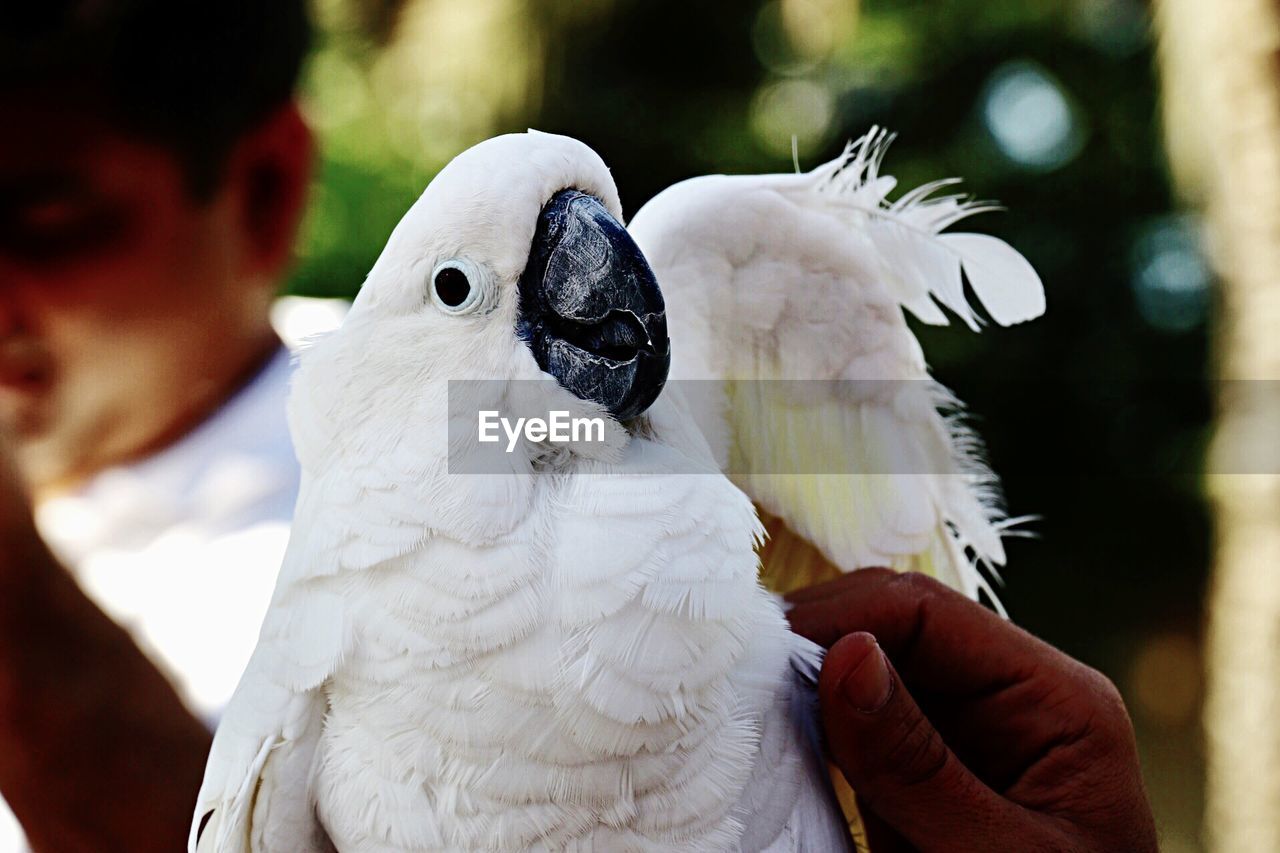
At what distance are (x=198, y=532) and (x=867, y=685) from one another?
3.81 ft

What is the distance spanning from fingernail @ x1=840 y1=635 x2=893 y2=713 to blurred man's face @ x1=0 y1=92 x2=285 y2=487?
1179mm

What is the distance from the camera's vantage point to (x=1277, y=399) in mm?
2152

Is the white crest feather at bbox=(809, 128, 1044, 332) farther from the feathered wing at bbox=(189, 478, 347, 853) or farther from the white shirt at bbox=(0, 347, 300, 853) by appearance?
the white shirt at bbox=(0, 347, 300, 853)

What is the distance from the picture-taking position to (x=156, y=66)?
144 cm

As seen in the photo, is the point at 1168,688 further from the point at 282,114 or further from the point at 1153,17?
the point at 282,114

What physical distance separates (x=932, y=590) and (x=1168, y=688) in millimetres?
2716

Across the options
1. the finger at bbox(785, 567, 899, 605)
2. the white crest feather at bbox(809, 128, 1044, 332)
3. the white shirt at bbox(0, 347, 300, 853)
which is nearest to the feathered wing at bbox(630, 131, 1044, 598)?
the white crest feather at bbox(809, 128, 1044, 332)

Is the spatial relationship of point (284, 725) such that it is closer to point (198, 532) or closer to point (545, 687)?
point (545, 687)

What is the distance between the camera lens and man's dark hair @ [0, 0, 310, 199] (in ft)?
4.54

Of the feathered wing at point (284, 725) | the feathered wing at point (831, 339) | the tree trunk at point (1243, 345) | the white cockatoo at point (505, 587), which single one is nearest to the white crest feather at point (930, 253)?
the feathered wing at point (831, 339)

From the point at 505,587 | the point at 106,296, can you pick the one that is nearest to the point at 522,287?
the point at 505,587

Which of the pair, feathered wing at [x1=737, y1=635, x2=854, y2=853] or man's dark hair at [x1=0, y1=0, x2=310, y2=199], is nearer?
feathered wing at [x1=737, y1=635, x2=854, y2=853]

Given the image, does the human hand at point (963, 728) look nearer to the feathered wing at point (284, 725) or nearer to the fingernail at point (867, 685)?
the fingernail at point (867, 685)

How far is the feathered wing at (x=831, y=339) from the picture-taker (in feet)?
3.15
